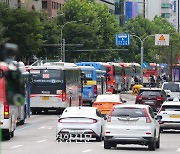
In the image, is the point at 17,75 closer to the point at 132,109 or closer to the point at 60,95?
the point at 132,109

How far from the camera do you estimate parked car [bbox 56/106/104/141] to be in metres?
27.5

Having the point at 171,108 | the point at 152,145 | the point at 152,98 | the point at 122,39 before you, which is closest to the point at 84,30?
the point at 122,39

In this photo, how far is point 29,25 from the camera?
7350 cm

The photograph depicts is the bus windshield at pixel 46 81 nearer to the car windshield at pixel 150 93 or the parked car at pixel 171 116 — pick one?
the car windshield at pixel 150 93

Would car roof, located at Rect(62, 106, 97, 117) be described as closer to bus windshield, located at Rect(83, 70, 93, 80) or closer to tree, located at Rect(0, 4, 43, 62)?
bus windshield, located at Rect(83, 70, 93, 80)

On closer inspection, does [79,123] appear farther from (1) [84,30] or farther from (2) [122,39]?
(2) [122,39]

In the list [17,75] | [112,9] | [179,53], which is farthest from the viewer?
[112,9]

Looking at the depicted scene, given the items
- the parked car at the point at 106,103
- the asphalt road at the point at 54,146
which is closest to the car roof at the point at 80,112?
the asphalt road at the point at 54,146

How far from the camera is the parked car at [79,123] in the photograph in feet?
90.1

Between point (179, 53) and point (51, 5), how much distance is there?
21.5 m

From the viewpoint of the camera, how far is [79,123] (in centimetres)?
2745

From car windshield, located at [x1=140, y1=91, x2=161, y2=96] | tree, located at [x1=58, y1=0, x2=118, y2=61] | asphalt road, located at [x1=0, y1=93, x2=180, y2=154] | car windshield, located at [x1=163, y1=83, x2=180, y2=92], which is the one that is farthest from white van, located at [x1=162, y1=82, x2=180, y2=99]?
tree, located at [x1=58, y1=0, x2=118, y2=61]

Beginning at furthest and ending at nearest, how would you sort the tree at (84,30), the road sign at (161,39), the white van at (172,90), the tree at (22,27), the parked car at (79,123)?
1. the road sign at (161,39)
2. the tree at (84,30)
3. the tree at (22,27)
4. the white van at (172,90)
5. the parked car at (79,123)

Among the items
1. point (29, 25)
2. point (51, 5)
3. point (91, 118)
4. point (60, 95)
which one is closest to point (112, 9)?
point (51, 5)
